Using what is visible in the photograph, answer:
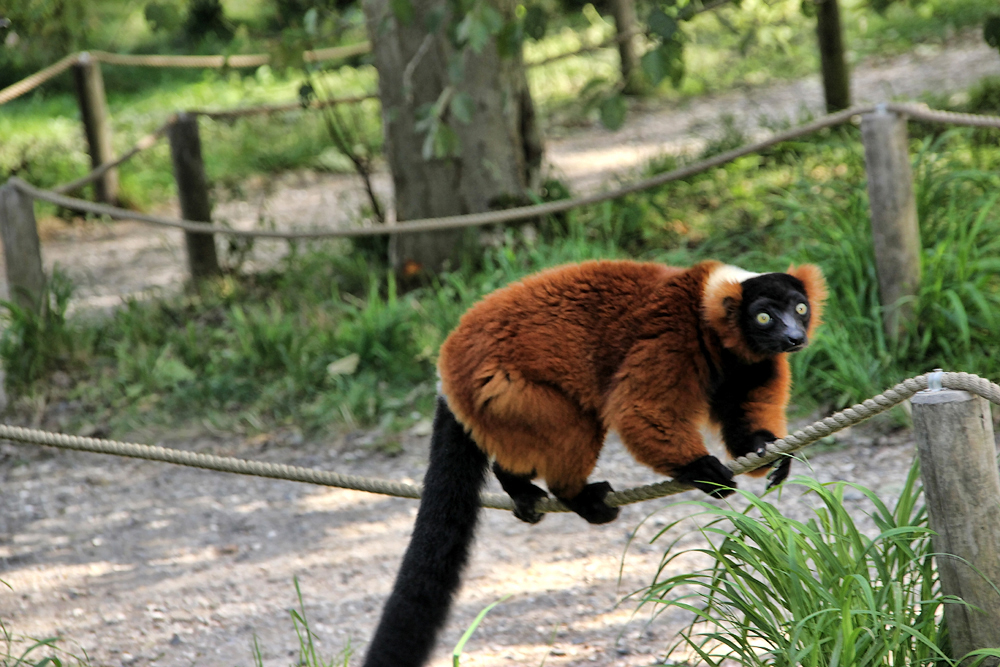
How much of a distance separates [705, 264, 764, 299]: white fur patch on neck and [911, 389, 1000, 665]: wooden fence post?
0.59 metres

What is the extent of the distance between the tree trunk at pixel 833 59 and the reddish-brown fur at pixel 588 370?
4.69 meters

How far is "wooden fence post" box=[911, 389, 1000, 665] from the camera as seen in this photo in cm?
191

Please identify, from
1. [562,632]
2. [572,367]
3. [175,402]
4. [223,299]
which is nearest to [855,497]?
[562,632]

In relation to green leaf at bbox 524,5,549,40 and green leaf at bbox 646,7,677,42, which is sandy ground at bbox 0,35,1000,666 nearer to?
green leaf at bbox 646,7,677,42

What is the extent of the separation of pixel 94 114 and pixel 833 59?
620 cm

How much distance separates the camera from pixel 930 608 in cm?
219

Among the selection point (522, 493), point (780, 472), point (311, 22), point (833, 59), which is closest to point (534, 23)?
point (311, 22)

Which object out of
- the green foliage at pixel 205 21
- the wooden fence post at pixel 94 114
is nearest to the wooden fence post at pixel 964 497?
the green foliage at pixel 205 21

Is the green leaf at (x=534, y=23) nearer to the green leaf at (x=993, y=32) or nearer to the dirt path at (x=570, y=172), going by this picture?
the green leaf at (x=993, y=32)

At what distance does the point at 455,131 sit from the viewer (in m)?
5.58

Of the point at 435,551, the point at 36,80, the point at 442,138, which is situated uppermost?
the point at 36,80

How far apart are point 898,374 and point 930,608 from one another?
6.78ft

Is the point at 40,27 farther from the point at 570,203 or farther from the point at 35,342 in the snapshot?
the point at 570,203

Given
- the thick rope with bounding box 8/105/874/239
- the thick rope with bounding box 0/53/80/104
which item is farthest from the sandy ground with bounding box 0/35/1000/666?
the thick rope with bounding box 0/53/80/104
